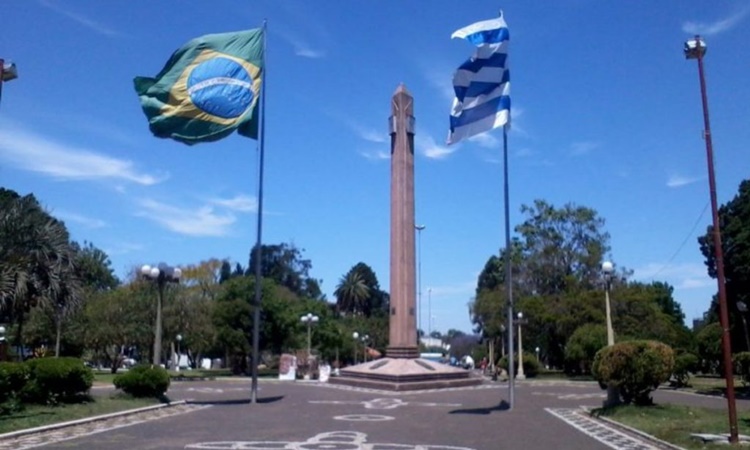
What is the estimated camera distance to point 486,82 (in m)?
18.7

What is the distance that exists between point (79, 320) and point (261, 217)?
2952 cm

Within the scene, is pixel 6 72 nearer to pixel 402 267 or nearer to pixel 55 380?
pixel 55 380

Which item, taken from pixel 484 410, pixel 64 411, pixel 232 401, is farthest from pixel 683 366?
pixel 64 411

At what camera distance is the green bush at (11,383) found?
16059 mm

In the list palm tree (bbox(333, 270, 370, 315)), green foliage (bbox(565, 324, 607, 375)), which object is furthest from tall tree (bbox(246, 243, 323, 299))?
green foliage (bbox(565, 324, 607, 375))

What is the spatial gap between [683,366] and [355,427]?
20178mm

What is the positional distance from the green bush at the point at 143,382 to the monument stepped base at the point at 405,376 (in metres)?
11.6

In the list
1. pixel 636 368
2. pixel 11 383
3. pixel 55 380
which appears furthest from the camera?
pixel 636 368

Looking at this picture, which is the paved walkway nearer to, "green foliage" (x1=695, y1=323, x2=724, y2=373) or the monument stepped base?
the monument stepped base

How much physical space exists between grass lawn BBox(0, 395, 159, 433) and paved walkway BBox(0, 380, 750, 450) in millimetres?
632

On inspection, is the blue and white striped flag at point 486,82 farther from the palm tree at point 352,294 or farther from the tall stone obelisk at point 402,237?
the palm tree at point 352,294

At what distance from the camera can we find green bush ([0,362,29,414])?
1606cm

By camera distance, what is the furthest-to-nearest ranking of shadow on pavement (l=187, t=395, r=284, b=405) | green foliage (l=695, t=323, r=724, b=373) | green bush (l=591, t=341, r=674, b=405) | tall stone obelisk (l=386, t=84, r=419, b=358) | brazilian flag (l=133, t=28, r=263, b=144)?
tall stone obelisk (l=386, t=84, r=419, b=358), green foliage (l=695, t=323, r=724, b=373), shadow on pavement (l=187, t=395, r=284, b=405), brazilian flag (l=133, t=28, r=263, b=144), green bush (l=591, t=341, r=674, b=405)

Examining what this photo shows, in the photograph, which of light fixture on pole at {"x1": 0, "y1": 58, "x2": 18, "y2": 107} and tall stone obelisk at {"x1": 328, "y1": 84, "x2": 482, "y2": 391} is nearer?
light fixture on pole at {"x1": 0, "y1": 58, "x2": 18, "y2": 107}
